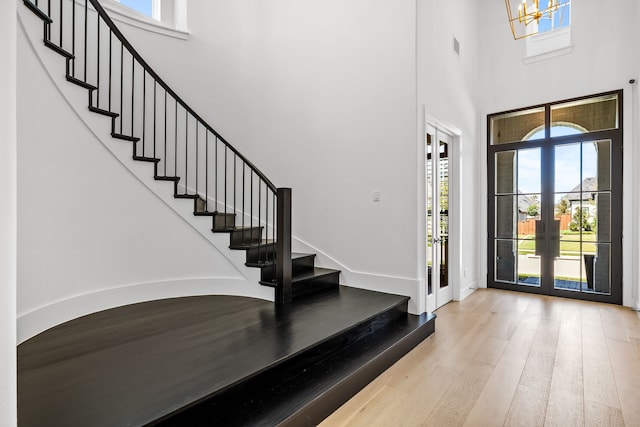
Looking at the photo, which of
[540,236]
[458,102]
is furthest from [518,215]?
[458,102]

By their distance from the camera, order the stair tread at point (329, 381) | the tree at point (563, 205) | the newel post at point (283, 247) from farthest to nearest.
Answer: the tree at point (563, 205)
the newel post at point (283, 247)
the stair tread at point (329, 381)

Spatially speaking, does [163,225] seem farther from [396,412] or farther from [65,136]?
[396,412]

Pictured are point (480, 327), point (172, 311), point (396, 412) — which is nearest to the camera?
point (396, 412)

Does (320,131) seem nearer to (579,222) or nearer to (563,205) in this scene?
(563,205)

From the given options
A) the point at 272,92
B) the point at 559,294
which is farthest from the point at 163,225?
the point at 559,294

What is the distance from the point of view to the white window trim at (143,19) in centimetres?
412

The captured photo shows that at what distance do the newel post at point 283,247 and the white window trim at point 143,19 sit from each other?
3117 millimetres

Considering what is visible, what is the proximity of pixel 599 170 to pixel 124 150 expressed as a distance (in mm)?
5805

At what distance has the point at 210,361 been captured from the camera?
2035mm

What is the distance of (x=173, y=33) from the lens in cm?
464

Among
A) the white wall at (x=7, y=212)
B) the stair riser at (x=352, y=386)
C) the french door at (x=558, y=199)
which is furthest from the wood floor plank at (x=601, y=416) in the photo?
the french door at (x=558, y=199)

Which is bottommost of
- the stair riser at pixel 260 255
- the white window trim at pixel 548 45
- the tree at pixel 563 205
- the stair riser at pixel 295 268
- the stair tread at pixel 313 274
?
the stair tread at pixel 313 274

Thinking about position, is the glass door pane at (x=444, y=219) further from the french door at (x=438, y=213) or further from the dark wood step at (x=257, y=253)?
the dark wood step at (x=257, y=253)

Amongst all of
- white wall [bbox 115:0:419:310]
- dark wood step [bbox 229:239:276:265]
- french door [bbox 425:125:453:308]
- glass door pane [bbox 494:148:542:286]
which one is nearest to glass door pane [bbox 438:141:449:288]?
french door [bbox 425:125:453:308]
